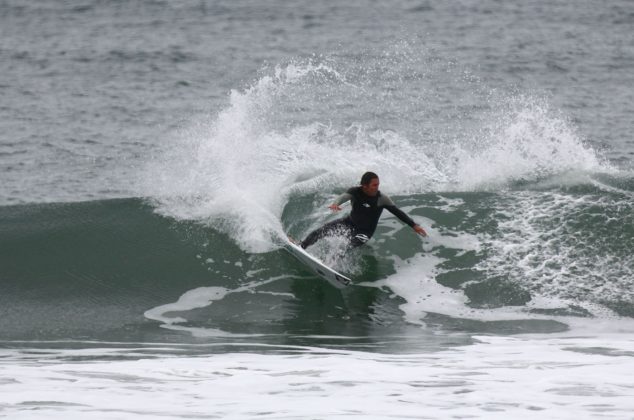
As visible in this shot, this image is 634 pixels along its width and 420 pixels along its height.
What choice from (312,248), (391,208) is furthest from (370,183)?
(312,248)

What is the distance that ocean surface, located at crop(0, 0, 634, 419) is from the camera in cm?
995

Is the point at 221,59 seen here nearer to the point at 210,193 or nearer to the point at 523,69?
the point at 523,69

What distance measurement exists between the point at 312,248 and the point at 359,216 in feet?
2.66

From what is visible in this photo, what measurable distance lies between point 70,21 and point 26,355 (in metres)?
27.4

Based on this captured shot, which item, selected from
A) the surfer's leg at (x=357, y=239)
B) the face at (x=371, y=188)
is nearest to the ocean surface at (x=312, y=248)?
the surfer's leg at (x=357, y=239)

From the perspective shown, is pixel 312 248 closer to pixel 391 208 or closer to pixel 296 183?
pixel 391 208

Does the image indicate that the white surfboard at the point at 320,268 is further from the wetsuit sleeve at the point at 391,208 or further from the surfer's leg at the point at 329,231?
the wetsuit sleeve at the point at 391,208

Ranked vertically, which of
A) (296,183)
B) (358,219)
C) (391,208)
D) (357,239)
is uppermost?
(296,183)

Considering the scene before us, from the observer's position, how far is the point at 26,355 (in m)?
11.4

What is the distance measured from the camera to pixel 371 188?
1361cm

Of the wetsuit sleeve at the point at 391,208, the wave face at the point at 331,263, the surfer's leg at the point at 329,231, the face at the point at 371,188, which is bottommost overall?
the wave face at the point at 331,263

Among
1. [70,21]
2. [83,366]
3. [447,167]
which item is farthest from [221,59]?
[83,366]

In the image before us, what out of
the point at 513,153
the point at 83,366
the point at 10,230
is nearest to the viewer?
the point at 83,366

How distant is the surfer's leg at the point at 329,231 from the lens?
13906 mm
